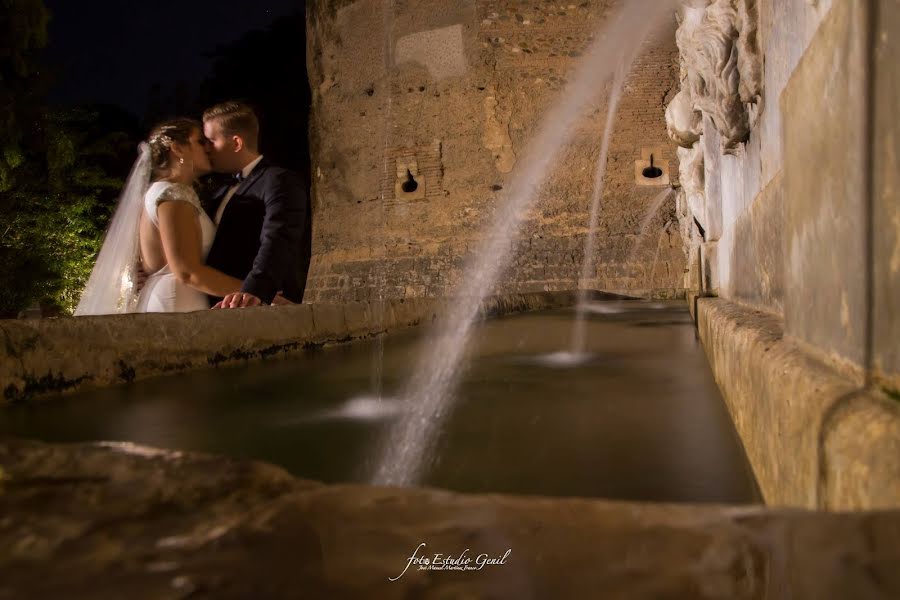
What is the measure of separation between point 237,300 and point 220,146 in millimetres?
769

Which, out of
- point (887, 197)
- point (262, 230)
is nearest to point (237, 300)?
point (262, 230)

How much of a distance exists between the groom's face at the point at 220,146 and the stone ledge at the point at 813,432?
2.48 metres

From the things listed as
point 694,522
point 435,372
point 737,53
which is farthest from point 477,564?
point 737,53

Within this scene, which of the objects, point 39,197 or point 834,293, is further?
point 39,197

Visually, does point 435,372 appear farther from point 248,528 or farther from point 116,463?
A: point 248,528

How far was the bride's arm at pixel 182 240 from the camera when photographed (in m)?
2.71

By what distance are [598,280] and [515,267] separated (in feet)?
5.16

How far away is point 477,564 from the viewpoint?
2.20ft

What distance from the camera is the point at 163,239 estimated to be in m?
2.72

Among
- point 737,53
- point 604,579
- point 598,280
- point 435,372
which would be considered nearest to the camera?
point 604,579

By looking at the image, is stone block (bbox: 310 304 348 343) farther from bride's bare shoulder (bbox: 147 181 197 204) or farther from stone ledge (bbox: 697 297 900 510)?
stone ledge (bbox: 697 297 900 510)

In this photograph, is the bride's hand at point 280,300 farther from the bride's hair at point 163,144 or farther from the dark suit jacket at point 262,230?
the bride's hair at point 163,144

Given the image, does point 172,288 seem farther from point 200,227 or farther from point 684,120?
point 684,120

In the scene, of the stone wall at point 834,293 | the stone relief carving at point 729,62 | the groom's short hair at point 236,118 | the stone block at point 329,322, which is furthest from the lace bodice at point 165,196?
the stone relief carving at point 729,62
